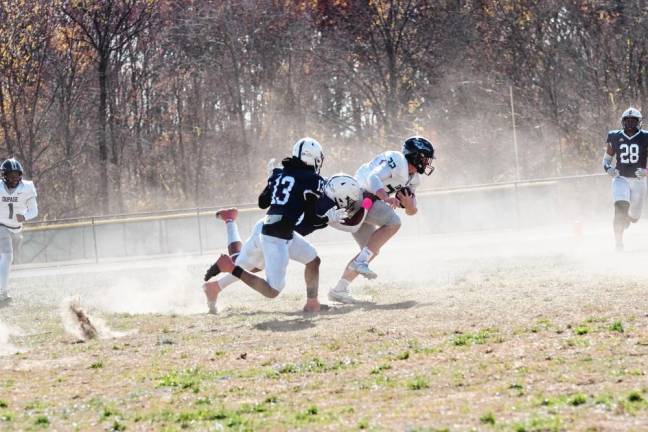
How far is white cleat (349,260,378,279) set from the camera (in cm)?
1245

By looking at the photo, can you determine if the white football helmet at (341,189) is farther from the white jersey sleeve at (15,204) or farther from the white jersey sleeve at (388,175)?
the white jersey sleeve at (15,204)

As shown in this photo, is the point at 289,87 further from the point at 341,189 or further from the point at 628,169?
the point at 341,189

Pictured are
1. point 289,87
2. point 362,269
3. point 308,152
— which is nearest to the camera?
point 308,152

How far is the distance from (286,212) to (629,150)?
737 cm

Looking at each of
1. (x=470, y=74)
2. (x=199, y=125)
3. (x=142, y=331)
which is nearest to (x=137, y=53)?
(x=199, y=125)

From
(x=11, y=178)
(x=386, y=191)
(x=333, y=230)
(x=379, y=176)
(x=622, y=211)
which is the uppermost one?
(x=11, y=178)

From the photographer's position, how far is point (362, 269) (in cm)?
1248

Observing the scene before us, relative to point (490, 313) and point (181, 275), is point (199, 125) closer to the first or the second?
point (181, 275)

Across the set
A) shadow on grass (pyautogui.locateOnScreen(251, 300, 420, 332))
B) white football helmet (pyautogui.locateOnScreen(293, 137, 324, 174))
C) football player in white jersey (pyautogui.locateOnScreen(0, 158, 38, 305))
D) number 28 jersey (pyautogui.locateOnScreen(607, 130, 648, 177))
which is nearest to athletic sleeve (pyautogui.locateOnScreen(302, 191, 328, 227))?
white football helmet (pyautogui.locateOnScreen(293, 137, 324, 174))

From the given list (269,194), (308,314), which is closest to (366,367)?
(308,314)

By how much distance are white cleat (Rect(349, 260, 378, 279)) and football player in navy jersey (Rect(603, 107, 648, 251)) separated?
5.91 m

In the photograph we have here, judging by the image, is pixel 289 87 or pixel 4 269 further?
pixel 289 87

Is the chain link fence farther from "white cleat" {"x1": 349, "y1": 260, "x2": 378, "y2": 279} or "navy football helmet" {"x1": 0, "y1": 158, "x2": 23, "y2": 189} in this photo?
"white cleat" {"x1": 349, "y1": 260, "x2": 378, "y2": 279}

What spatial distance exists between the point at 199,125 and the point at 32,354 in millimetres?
35603
